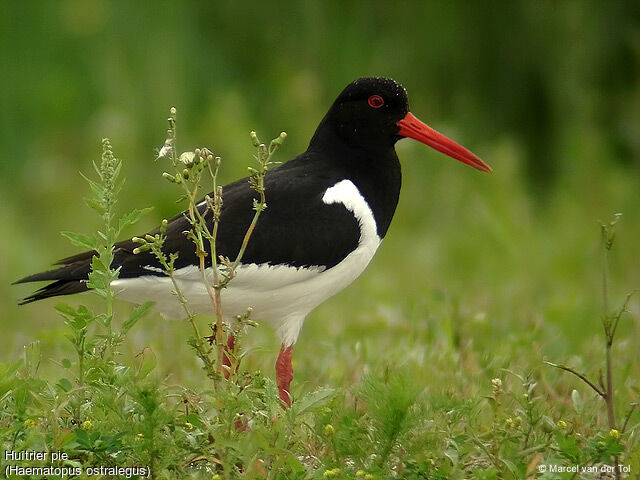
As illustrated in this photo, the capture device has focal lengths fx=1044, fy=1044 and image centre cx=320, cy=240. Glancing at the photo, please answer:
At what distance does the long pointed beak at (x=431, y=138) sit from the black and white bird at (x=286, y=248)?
0.24 meters

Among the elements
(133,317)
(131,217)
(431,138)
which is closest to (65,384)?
(133,317)

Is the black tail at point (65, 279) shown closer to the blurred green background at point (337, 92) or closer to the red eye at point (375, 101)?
the red eye at point (375, 101)

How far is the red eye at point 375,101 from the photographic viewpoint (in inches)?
190

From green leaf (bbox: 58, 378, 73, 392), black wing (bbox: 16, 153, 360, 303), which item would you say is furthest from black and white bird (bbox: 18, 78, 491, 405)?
green leaf (bbox: 58, 378, 73, 392)

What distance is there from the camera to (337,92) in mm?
9047

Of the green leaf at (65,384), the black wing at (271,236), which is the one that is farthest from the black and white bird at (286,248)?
the green leaf at (65,384)

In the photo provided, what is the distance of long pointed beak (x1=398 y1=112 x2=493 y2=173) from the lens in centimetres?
489

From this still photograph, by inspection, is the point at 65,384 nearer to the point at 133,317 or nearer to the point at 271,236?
the point at 133,317

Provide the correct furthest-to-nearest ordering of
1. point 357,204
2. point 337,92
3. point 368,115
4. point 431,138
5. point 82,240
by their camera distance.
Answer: point 337,92 → point 431,138 → point 368,115 → point 357,204 → point 82,240

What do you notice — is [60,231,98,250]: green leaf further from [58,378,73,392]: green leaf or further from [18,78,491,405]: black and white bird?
[18,78,491,405]: black and white bird

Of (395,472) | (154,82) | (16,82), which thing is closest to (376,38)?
(154,82)

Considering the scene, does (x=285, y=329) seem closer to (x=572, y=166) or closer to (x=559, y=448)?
(x=559, y=448)

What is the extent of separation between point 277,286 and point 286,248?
0.53 ft

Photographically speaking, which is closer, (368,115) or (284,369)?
(284,369)
